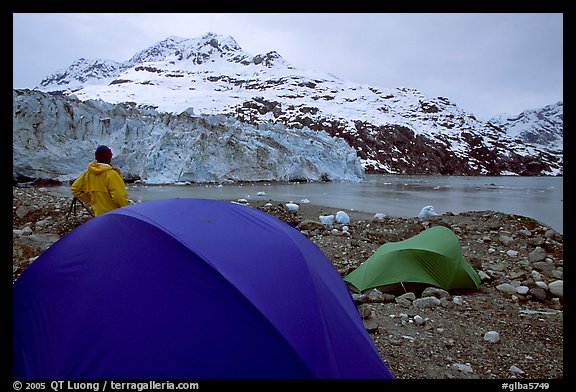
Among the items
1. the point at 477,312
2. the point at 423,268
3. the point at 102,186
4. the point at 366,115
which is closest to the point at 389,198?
the point at 423,268

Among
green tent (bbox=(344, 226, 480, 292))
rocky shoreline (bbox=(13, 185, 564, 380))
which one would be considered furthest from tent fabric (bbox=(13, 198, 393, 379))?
green tent (bbox=(344, 226, 480, 292))

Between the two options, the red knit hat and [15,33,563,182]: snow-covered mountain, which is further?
[15,33,563,182]: snow-covered mountain

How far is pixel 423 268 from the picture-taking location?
4.80 m

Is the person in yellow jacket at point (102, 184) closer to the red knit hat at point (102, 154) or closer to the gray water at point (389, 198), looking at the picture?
the red knit hat at point (102, 154)

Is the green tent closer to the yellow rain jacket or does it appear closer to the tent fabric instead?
the tent fabric

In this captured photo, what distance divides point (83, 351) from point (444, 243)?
4440 millimetres

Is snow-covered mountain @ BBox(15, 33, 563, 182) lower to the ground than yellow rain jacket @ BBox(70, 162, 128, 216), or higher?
higher

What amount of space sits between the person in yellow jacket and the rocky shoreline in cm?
174

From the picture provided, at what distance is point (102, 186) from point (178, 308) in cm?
258

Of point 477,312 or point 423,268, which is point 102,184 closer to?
point 423,268

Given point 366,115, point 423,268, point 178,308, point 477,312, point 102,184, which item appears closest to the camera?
point 178,308

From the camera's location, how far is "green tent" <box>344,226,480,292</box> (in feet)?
15.6

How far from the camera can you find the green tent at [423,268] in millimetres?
4758
